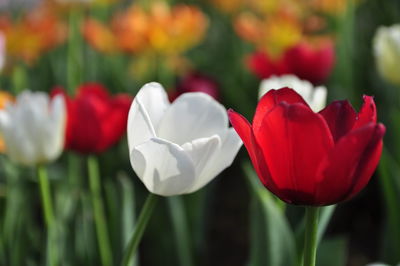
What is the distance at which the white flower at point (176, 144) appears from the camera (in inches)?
26.8

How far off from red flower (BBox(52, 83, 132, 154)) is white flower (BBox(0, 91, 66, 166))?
0.40 ft

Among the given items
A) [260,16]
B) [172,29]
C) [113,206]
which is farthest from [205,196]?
[260,16]

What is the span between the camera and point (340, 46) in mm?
2346

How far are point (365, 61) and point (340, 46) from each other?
12cm

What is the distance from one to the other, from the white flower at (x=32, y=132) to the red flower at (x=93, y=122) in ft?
0.40

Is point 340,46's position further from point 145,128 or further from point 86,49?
point 145,128

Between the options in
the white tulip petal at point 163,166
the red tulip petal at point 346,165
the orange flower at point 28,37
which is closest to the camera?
the red tulip petal at point 346,165

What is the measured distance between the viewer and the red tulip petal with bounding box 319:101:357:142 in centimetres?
63

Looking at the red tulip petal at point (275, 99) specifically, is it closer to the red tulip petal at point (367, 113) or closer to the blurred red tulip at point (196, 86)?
the red tulip petal at point (367, 113)

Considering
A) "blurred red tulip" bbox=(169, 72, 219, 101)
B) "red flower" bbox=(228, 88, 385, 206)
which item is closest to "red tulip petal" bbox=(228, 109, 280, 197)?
"red flower" bbox=(228, 88, 385, 206)

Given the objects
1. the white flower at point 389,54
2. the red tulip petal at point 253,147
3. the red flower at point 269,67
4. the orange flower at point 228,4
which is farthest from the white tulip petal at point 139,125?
the orange flower at point 228,4

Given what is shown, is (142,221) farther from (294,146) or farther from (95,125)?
(95,125)

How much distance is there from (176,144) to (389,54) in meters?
0.88

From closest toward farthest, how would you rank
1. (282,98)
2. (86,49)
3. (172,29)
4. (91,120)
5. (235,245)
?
(282,98), (91,120), (235,245), (172,29), (86,49)
